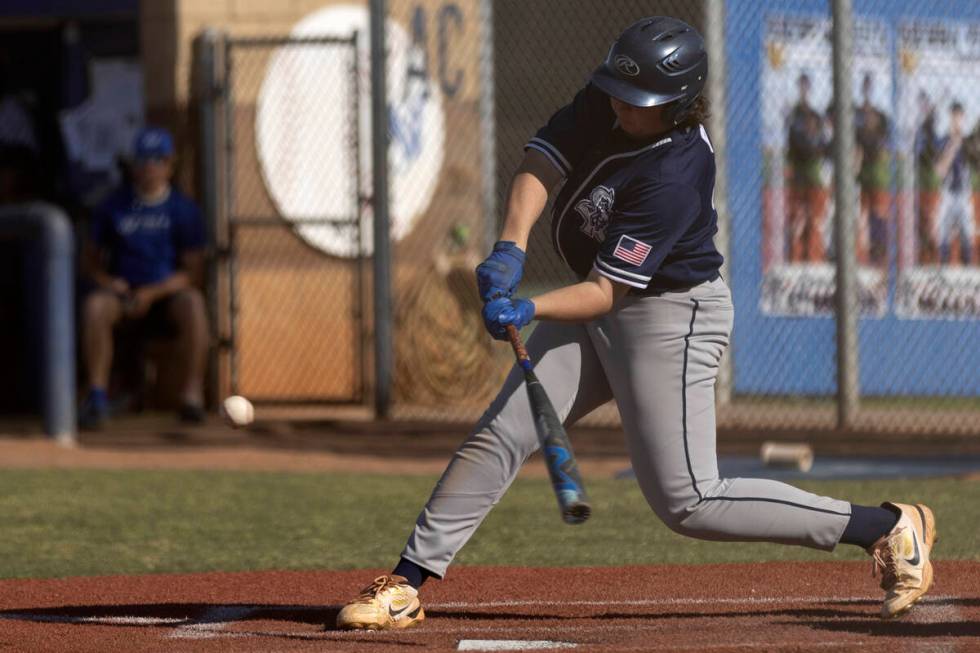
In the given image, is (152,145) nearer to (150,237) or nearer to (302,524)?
(150,237)

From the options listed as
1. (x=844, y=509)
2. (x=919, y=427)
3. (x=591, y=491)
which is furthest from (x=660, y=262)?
(x=919, y=427)

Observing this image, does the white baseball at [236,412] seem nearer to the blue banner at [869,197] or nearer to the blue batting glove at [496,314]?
the blue batting glove at [496,314]

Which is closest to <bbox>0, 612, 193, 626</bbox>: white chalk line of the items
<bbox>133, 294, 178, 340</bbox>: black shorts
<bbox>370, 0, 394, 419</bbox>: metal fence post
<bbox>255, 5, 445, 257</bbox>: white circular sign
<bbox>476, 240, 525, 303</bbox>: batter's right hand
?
<bbox>476, 240, 525, 303</bbox>: batter's right hand

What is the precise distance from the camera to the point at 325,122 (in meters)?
12.6

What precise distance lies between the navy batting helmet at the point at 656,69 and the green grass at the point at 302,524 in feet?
7.57

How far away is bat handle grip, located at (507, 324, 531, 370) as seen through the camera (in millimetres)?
4741

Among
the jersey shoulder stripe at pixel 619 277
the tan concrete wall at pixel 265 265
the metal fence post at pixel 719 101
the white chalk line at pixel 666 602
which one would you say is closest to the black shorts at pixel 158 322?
the tan concrete wall at pixel 265 265

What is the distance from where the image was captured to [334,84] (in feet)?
41.3

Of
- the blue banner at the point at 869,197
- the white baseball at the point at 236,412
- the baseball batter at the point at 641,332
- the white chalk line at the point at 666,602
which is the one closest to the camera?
the baseball batter at the point at 641,332

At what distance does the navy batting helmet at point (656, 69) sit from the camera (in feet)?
15.6

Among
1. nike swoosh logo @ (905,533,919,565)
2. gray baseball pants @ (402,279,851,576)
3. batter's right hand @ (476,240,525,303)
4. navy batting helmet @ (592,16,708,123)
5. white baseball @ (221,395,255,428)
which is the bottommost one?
nike swoosh logo @ (905,533,919,565)

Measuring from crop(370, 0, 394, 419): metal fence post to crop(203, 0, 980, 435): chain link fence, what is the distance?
343 millimetres

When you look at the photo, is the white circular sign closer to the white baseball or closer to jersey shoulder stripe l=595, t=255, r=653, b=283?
the white baseball

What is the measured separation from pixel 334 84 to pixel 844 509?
8107mm
